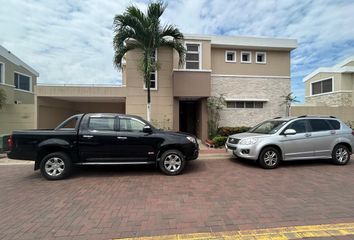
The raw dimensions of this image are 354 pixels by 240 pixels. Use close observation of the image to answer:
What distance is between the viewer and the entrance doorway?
1462cm

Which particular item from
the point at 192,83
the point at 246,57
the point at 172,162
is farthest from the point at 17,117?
the point at 246,57

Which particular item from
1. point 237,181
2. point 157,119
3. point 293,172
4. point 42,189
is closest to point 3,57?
point 157,119

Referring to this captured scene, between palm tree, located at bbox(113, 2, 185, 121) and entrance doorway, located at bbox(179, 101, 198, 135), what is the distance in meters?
4.68

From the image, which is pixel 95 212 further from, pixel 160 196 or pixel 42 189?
pixel 42 189

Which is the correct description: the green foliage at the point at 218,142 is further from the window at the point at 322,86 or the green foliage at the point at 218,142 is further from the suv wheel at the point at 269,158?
the window at the point at 322,86

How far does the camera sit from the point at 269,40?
1368 cm

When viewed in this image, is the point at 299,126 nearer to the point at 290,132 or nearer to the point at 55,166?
the point at 290,132

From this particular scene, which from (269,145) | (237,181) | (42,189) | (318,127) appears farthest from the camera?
(318,127)

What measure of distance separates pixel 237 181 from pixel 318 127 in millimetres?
4252

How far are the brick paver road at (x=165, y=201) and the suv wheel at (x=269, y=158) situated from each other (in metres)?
0.32

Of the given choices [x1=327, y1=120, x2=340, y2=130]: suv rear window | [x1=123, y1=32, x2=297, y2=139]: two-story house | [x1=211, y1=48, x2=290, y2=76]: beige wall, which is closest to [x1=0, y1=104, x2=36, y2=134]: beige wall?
[x1=123, y1=32, x2=297, y2=139]: two-story house

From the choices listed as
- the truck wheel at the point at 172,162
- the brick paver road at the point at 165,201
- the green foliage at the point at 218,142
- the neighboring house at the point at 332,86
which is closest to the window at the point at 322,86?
the neighboring house at the point at 332,86

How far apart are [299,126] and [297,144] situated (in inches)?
28.0

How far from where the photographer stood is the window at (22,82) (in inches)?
718
